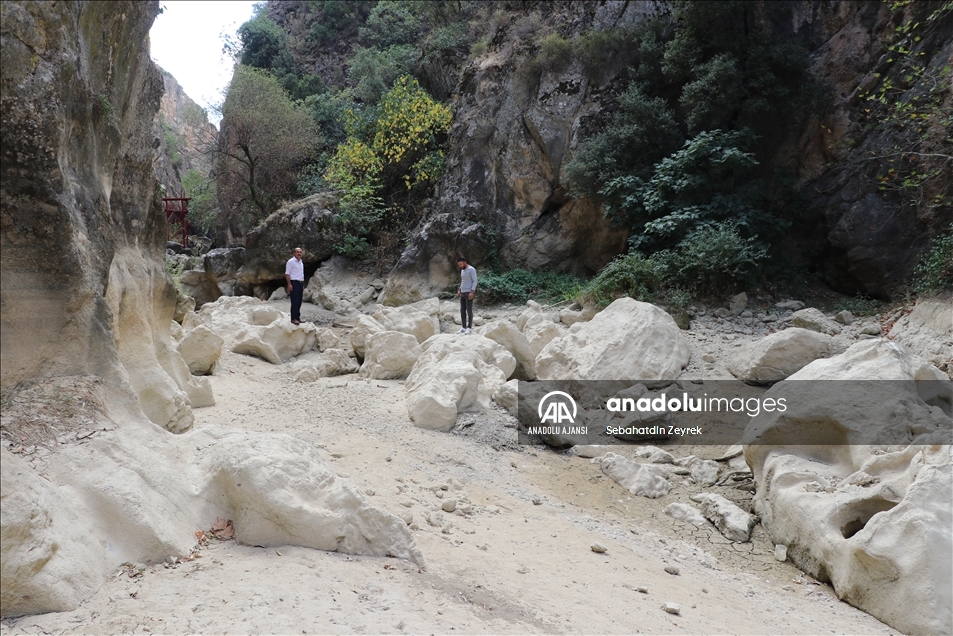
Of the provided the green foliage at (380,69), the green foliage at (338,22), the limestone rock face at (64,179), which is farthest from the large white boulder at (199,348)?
the green foliage at (338,22)

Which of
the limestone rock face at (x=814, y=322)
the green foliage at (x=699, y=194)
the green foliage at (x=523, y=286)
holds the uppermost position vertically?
the green foliage at (x=699, y=194)

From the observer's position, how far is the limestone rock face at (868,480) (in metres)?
3.32

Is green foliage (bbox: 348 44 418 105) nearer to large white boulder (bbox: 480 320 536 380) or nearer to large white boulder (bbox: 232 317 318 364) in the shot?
large white boulder (bbox: 232 317 318 364)

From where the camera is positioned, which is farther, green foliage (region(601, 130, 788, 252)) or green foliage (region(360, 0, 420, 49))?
green foliage (region(360, 0, 420, 49))

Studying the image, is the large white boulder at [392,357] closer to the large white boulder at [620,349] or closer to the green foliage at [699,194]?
the large white boulder at [620,349]

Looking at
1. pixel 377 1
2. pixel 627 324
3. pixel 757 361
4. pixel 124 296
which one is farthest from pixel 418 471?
pixel 377 1

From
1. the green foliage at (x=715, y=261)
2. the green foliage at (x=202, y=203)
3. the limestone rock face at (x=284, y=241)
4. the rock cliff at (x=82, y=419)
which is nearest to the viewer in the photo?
the rock cliff at (x=82, y=419)

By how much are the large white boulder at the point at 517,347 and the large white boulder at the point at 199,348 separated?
10.4 feet

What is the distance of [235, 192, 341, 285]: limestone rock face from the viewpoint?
1460 cm

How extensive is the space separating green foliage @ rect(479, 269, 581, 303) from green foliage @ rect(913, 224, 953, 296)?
553cm

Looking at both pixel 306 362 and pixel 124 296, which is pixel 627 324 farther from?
pixel 124 296

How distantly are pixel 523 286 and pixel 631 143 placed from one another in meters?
3.50

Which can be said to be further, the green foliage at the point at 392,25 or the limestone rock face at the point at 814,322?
the green foliage at the point at 392,25

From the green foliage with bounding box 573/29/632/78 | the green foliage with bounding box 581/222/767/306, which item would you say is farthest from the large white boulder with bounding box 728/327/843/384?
the green foliage with bounding box 573/29/632/78
